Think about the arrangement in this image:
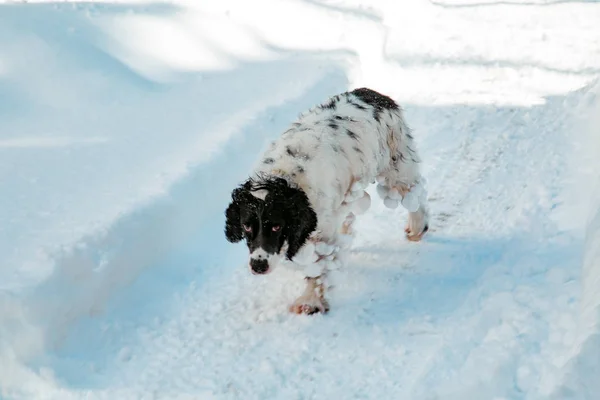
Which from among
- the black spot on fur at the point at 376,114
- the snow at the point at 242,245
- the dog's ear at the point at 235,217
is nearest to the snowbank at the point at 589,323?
the snow at the point at 242,245

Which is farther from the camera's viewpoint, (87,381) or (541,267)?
(541,267)

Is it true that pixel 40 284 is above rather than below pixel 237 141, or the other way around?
below

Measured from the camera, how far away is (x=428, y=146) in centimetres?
772

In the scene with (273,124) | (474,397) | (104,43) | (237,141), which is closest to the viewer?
(474,397)

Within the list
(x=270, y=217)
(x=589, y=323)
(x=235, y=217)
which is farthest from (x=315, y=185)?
(x=589, y=323)

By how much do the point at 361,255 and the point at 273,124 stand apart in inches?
105

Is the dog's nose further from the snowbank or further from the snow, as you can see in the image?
the snowbank

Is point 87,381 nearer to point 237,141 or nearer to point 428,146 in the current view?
point 237,141

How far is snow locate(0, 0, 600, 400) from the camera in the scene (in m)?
4.34

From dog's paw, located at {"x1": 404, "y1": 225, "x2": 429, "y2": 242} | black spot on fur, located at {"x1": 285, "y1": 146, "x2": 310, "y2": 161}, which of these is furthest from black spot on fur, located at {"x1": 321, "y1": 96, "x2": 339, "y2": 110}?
dog's paw, located at {"x1": 404, "y1": 225, "x2": 429, "y2": 242}

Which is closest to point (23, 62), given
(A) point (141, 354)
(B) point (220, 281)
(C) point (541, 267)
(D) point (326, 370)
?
(B) point (220, 281)

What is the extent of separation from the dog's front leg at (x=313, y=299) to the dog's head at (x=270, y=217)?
522mm

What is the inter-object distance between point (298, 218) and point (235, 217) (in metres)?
0.49

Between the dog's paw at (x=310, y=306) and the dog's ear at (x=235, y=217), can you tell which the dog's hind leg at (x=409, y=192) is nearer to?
the dog's paw at (x=310, y=306)
